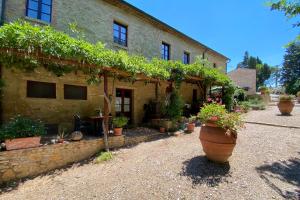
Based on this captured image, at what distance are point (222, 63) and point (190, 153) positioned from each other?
52.9 ft

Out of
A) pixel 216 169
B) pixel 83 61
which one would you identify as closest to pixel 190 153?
pixel 216 169

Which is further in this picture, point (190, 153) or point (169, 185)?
point (190, 153)

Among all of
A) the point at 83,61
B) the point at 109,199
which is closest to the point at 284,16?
the point at 83,61

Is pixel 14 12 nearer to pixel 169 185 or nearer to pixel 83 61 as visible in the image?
pixel 83 61

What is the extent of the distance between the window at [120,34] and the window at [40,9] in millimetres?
3221

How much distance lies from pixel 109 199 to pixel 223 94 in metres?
12.7

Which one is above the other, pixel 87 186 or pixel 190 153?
pixel 190 153

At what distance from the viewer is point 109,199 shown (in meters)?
3.68

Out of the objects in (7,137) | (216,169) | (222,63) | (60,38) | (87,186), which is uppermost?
(222,63)

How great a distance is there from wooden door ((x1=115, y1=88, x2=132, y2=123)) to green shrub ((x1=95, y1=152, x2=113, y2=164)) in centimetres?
366

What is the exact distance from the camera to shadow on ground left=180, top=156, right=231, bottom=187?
4.16 meters

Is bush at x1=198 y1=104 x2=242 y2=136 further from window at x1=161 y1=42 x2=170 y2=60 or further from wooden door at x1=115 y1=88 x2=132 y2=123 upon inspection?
window at x1=161 y1=42 x2=170 y2=60

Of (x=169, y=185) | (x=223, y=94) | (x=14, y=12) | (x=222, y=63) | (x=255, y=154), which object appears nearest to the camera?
(x=169, y=185)

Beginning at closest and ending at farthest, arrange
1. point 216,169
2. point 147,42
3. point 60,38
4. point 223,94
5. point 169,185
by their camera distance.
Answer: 1. point 169,185
2. point 216,169
3. point 60,38
4. point 147,42
5. point 223,94
